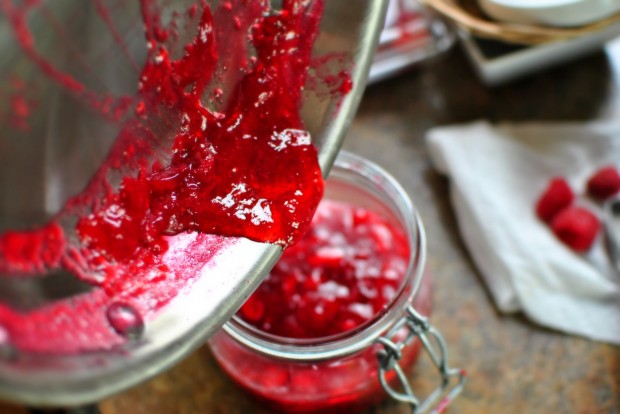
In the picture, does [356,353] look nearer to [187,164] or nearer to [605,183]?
[187,164]

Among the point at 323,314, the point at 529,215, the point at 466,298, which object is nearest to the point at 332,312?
the point at 323,314

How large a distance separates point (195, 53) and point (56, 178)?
15cm

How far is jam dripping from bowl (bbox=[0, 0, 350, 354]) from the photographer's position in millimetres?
506

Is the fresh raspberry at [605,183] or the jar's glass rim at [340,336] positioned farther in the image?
the fresh raspberry at [605,183]

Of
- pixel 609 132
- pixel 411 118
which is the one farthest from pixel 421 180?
pixel 609 132

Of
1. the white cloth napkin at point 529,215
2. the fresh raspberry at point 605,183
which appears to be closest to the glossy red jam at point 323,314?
the white cloth napkin at point 529,215

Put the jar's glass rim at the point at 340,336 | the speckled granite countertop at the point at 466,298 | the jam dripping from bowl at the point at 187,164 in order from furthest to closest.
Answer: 1. the speckled granite countertop at the point at 466,298
2. the jar's glass rim at the point at 340,336
3. the jam dripping from bowl at the point at 187,164

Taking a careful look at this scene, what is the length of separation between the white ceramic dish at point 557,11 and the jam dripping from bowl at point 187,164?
1.20ft

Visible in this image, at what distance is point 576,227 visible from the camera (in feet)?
2.81

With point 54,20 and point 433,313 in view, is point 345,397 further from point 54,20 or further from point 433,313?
point 54,20

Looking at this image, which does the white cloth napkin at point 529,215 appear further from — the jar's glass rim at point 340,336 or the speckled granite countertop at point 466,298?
the jar's glass rim at point 340,336

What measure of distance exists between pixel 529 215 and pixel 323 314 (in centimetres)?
32

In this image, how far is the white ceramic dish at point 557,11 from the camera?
868 millimetres

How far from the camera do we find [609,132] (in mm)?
934
